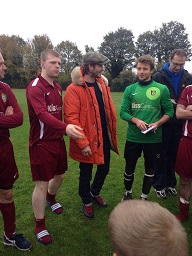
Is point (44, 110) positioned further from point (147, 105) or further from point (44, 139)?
point (147, 105)

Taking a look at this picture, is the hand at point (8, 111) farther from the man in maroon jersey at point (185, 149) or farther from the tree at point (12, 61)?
the tree at point (12, 61)

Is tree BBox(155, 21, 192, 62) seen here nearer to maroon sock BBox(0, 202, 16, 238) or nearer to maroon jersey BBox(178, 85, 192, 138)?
maroon jersey BBox(178, 85, 192, 138)

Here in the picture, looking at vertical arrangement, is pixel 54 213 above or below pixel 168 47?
below

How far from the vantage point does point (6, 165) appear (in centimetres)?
280

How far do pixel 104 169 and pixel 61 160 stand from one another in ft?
2.89

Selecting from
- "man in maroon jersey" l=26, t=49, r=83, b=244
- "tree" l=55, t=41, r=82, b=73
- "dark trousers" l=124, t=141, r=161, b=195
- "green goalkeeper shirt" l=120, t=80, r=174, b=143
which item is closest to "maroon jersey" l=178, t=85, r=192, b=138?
"green goalkeeper shirt" l=120, t=80, r=174, b=143

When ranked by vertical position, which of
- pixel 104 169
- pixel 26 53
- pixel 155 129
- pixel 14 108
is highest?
pixel 26 53

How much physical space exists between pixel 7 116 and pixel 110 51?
65556 mm

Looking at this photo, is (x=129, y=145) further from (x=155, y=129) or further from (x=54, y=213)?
(x=54, y=213)

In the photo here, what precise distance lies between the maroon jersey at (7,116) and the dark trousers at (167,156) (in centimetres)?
264

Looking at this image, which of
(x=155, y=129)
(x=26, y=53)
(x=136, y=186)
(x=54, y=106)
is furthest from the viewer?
(x=26, y=53)

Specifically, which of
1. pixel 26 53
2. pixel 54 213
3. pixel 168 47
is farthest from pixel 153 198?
pixel 168 47

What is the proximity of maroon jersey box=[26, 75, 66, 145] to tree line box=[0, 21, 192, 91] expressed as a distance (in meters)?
40.5

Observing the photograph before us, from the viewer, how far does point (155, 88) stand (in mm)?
3729
